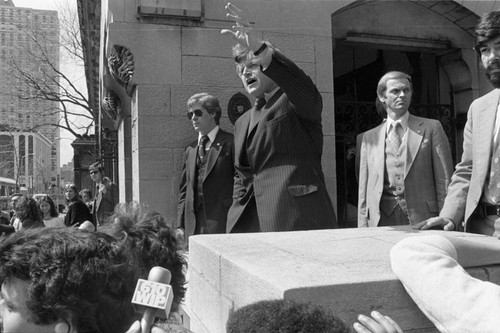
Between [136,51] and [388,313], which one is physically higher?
[136,51]

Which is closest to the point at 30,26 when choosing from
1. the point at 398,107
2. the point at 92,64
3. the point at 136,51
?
the point at 92,64

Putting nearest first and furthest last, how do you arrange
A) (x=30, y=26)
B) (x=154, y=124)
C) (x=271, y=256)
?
1. (x=271, y=256)
2. (x=154, y=124)
3. (x=30, y=26)

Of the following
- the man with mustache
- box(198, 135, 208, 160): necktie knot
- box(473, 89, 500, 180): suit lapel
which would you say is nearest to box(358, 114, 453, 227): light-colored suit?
the man with mustache

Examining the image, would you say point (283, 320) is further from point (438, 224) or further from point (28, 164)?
point (28, 164)

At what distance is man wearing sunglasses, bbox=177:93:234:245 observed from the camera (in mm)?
3846

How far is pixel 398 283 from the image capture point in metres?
1.54

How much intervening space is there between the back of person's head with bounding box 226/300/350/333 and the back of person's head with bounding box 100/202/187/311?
764 millimetres

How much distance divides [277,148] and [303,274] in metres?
1.42

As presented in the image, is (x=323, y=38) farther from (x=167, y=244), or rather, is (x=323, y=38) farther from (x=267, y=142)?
(x=167, y=244)

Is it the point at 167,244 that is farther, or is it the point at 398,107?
the point at 398,107

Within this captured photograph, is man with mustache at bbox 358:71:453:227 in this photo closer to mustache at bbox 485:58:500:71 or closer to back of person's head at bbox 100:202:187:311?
mustache at bbox 485:58:500:71

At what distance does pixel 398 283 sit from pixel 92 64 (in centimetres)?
1375

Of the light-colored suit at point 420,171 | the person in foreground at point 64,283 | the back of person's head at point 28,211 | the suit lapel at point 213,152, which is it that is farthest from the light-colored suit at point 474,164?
the back of person's head at point 28,211

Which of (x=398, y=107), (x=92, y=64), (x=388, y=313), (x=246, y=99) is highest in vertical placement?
(x=92, y=64)
